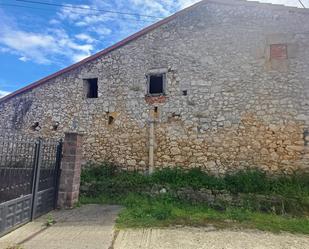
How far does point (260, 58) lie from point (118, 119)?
5.38 m

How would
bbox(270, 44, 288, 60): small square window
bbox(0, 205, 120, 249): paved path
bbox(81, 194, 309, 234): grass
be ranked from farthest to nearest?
1. bbox(270, 44, 288, 60): small square window
2. bbox(81, 194, 309, 234): grass
3. bbox(0, 205, 120, 249): paved path

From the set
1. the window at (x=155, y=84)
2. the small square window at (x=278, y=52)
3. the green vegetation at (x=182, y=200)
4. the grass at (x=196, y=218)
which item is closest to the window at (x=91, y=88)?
the window at (x=155, y=84)

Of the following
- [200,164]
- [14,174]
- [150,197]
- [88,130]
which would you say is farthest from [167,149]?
[14,174]

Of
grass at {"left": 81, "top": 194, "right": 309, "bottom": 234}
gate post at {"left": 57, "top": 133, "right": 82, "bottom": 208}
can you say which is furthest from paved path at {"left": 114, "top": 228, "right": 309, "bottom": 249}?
gate post at {"left": 57, "top": 133, "right": 82, "bottom": 208}

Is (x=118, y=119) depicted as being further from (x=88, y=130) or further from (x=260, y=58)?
(x=260, y=58)

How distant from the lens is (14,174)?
15.2 feet

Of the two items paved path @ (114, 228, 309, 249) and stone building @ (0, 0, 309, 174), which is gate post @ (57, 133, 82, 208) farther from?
stone building @ (0, 0, 309, 174)

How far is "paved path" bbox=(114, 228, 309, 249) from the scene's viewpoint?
13.4 feet

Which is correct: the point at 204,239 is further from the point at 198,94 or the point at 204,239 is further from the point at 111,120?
the point at 111,120

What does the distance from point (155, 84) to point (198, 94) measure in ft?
6.03

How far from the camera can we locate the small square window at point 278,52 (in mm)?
7863

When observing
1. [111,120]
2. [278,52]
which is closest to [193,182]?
[111,120]

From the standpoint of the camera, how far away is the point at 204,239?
4.37 metres

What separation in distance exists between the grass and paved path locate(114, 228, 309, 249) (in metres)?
0.34
